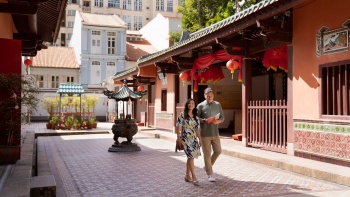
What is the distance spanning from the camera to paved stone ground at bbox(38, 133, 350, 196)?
570cm

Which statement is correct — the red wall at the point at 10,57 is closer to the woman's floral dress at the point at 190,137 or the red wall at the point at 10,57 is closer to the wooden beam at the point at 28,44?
the woman's floral dress at the point at 190,137

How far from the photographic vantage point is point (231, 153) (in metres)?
9.54

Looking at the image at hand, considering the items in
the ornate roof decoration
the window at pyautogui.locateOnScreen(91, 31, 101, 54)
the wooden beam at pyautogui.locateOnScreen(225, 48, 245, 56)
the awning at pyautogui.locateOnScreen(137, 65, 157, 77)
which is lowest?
the wooden beam at pyautogui.locateOnScreen(225, 48, 245, 56)

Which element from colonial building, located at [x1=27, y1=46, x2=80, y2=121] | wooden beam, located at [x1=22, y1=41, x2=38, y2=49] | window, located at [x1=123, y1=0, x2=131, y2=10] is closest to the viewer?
wooden beam, located at [x1=22, y1=41, x2=38, y2=49]

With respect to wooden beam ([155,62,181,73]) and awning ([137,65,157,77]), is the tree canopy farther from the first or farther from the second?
wooden beam ([155,62,181,73])

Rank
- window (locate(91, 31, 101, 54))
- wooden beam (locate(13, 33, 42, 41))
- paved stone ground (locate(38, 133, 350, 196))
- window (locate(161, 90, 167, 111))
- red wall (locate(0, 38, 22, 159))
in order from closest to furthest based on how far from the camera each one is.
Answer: paved stone ground (locate(38, 133, 350, 196)), red wall (locate(0, 38, 22, 159)), wooden beam (locate(13, 33, 42, 41)), window (locate(161, 90, 167, 111)), window (locate(91, 31, 101, 54))

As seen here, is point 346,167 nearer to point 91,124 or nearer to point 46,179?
point 46,179

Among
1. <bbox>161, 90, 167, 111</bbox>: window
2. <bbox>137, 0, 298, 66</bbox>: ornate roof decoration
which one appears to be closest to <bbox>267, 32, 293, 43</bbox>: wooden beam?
<bbox>137, 0, 298, 66</bbox>: ornate roof decoration

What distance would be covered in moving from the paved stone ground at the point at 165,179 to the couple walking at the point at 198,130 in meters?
0.42

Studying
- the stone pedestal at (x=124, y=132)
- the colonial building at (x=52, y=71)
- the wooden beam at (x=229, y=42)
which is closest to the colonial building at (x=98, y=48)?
the colonial building at (x=52, y=71)

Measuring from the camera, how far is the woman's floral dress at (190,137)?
604cm

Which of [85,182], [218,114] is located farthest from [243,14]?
[85,182]

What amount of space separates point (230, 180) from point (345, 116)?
Result: 259 cm

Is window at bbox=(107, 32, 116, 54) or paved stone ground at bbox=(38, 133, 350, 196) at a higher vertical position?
window at bbox=(107, 32, 116, 54)
